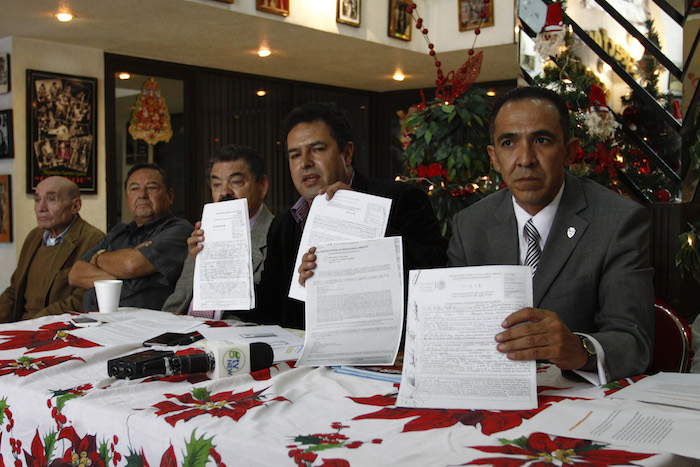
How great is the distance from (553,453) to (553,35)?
3.44m

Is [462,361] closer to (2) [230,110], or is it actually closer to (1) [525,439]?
(1) [525,439]

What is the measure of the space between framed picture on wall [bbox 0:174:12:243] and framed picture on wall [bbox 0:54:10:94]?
2.53ft

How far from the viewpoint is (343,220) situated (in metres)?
1.76

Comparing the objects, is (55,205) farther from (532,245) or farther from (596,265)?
(596,265)

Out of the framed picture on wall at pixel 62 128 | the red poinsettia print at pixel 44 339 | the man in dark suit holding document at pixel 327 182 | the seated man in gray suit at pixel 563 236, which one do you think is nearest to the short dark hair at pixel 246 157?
the man in dark suit holding document at pixel 327 182

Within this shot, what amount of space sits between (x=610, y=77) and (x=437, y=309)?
12.0 feet

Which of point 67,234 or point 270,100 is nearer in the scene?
point 67,234

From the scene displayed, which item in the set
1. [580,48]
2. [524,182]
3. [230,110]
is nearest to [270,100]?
[230,110]

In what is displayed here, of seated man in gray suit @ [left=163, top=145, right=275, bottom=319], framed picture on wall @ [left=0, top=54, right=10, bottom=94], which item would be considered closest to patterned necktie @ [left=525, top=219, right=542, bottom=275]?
seated man in gray suit @ [left=163, top=145, right=275, bottom=319]

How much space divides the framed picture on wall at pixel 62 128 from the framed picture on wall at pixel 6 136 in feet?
0.49

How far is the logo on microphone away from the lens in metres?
1.45

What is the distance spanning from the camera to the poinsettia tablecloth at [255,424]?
970 millimetres

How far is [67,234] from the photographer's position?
12.8 ft

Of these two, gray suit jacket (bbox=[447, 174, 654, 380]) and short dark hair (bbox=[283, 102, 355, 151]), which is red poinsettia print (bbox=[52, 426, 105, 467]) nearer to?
gray suit jacket (bbox=[447, 174, 654, 380])
